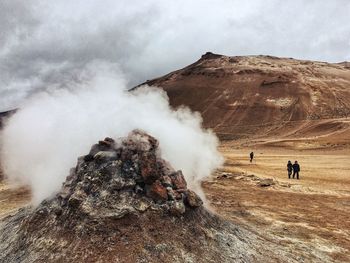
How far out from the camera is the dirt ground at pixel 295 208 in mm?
9742

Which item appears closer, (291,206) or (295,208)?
(295,208)

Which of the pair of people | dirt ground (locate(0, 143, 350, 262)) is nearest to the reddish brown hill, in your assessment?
the pair of people

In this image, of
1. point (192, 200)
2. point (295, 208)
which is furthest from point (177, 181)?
point (295, 208)

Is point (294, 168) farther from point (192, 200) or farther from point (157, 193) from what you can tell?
point (157, 193)

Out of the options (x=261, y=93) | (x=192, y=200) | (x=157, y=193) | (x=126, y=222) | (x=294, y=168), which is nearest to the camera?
(x=126, y=222)

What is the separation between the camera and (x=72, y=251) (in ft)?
24.3

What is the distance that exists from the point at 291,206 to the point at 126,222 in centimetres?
779

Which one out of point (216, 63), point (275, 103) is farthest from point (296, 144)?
point (216, 63)

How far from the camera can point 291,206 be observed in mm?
13742

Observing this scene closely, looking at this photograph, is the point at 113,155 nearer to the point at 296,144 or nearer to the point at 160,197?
the point at 160,197

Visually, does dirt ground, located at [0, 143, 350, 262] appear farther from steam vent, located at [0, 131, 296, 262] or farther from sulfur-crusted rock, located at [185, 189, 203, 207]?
sulfur-crusted rock, located at [185, 189, 203, 207]

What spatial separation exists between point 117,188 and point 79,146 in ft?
9.42

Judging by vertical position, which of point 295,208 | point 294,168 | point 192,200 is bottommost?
point 295,208

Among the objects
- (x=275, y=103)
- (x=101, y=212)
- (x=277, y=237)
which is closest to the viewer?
(x=101, y=212)
